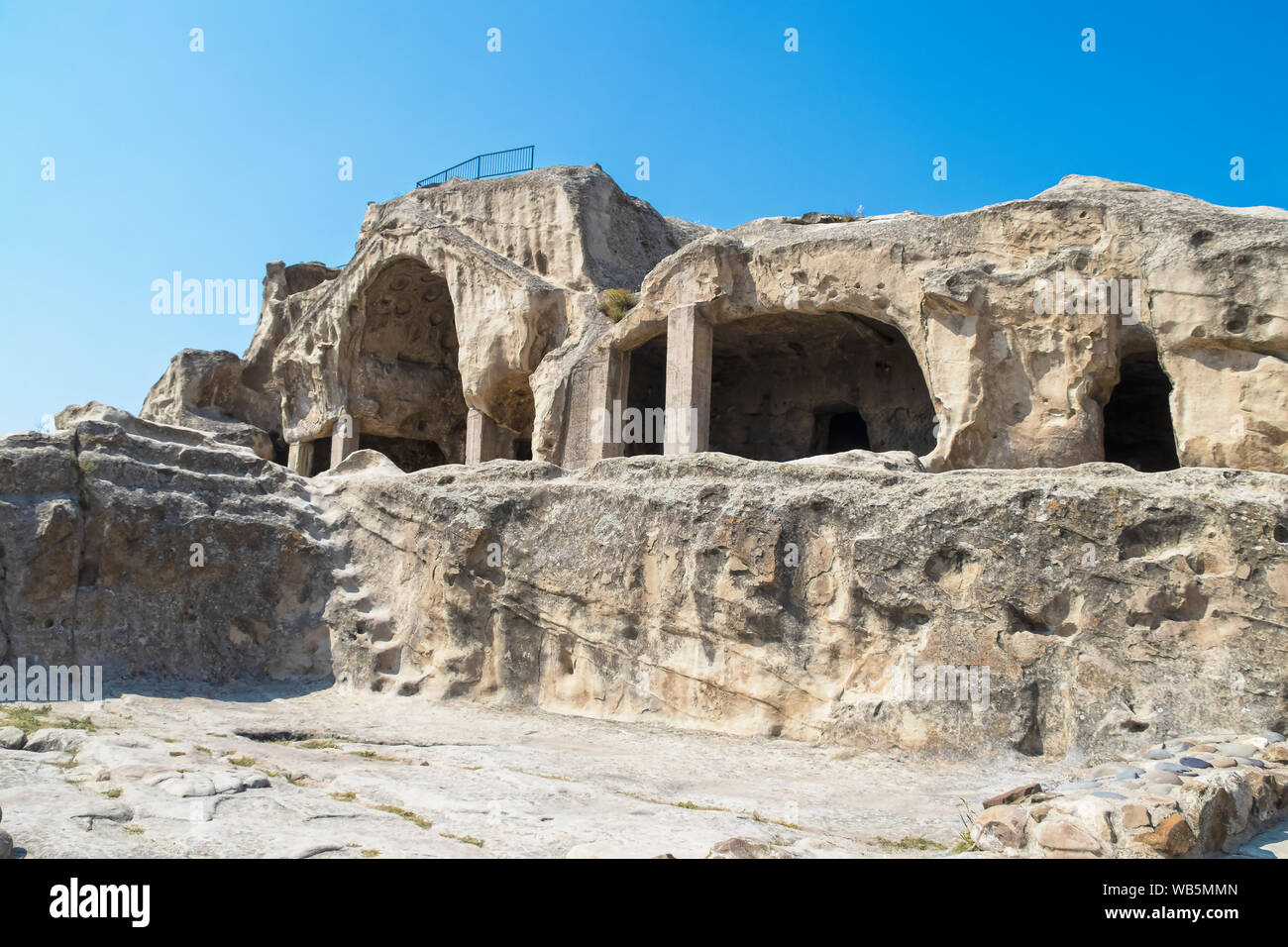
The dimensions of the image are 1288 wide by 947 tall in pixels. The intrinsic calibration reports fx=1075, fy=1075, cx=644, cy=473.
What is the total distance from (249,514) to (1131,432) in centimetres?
1282

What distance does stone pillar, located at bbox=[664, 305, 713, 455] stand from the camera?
14883 mm

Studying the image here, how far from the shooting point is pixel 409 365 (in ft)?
75.0

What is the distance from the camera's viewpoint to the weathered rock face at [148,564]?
889 cm

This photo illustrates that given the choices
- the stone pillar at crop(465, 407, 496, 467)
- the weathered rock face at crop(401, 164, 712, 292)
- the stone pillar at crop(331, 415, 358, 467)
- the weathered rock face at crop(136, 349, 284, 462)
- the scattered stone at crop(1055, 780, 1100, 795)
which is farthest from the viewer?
the weathered rock face at crop(136, 349, 284, 462)

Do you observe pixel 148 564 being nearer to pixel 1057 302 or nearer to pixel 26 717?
pixel 26 717

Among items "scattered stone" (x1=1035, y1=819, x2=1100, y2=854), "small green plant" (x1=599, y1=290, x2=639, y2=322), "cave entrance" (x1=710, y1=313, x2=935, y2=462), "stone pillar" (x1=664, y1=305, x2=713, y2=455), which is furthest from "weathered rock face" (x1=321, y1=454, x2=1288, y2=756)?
"cave entrance" (x1=710, y1=313, x2=935, y2=462)

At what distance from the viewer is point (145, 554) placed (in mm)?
9367

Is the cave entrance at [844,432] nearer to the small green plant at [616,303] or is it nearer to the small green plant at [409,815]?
the small green plant at [616,303]

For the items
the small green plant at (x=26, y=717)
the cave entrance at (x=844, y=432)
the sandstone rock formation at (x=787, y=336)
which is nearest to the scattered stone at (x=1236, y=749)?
the sandstone rock formation at (x=787, y=336)

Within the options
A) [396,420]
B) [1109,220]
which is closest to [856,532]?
[1109,220]

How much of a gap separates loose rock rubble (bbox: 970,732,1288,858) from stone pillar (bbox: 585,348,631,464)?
11.1 meters

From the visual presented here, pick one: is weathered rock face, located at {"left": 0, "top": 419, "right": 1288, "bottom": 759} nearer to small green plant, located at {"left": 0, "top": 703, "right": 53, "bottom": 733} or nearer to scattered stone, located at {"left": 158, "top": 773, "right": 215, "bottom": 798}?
small green plant, located at {"left": 0, "top": 703, "right": 53, "bottom": 733}

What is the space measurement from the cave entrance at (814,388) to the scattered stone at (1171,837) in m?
11.9
